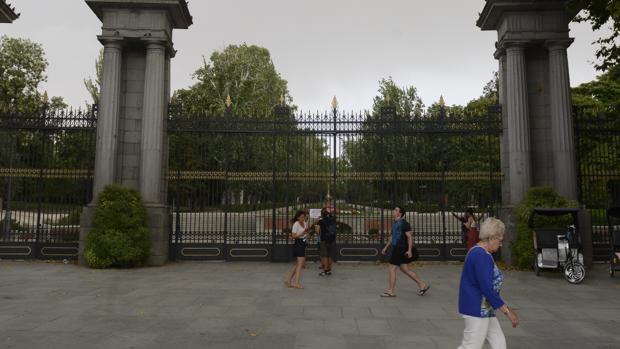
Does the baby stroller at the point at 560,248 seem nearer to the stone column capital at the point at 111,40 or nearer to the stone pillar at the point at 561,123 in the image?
the stone pillar at the point at 561,123

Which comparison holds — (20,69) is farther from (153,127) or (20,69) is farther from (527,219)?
(527,219)

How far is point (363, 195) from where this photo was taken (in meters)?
14.4

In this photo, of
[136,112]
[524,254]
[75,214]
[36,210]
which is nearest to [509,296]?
[524,254]

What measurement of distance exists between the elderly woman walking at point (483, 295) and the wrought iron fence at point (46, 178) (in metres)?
13.0

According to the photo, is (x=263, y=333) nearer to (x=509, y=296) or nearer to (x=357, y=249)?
(x=509, y=296)

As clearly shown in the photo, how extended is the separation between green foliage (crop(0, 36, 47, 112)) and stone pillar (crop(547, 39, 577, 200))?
3386 cm

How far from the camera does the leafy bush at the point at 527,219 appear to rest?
12.1 m

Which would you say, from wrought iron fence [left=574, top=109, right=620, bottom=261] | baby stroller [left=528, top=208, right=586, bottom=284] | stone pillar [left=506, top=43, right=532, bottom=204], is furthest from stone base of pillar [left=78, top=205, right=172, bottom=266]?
wrought iron fence [left=574, top=109, right=620, bottom=261]

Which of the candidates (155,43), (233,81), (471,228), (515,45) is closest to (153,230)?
(155,43)

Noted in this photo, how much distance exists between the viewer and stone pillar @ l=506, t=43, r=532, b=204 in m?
13.2

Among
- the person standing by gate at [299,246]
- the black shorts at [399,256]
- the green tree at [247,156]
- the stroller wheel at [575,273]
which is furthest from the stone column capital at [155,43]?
the stroller wheel at [575,273]

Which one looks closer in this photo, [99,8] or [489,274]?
[489,274]

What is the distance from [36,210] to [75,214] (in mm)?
1255

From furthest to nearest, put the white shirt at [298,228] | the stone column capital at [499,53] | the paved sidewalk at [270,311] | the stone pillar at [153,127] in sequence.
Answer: the stone column capital at [499,53] → the stone pillar at [153,127] → the white shirt at [298,228] → the paved sidewalk at [270,311]
